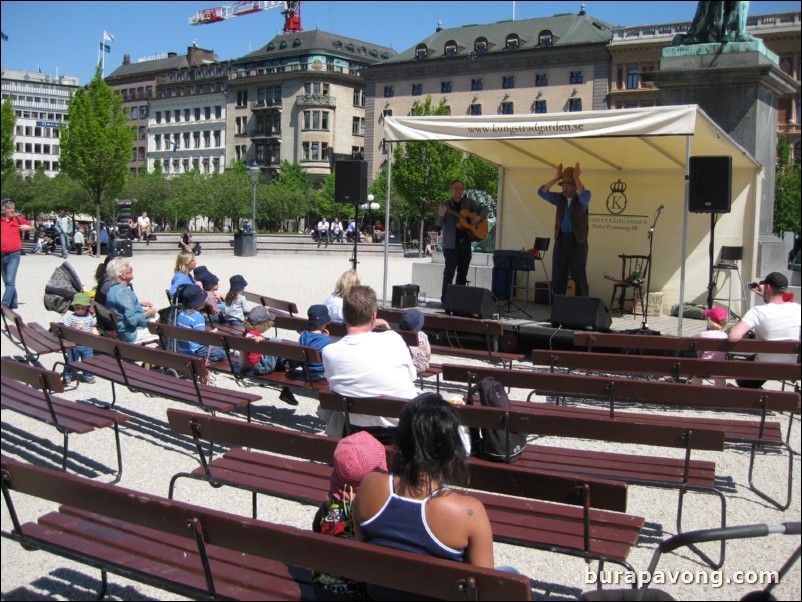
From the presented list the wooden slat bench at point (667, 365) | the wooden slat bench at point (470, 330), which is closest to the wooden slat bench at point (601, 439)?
the wooden slat bench at point (667, 365)

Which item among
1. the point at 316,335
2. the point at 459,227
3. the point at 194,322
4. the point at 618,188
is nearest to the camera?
the point at 316,335

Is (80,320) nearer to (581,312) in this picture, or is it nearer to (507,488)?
(581,312)

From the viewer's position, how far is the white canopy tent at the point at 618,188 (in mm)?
10469

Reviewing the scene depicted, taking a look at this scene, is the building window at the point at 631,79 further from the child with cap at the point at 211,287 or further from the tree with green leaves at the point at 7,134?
the tree with green leaves at the point at 7,134

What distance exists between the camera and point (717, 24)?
12625 millimetres

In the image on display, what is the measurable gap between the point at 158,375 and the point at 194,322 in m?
1.54

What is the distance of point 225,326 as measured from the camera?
969 cm

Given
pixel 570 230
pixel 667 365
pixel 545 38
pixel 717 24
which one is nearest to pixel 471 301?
pixel 570 230

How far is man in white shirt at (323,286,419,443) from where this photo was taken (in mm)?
4785

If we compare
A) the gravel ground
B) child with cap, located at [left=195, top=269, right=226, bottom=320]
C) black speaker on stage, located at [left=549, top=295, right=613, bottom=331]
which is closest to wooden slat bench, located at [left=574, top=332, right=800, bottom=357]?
the gravel ground

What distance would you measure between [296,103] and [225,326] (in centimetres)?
7463

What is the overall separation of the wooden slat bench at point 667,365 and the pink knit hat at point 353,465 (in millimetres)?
3436

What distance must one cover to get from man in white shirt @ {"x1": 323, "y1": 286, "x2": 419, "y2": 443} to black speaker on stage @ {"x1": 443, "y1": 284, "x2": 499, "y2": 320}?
19.1ft

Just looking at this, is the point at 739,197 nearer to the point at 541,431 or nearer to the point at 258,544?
the point at 541,431
